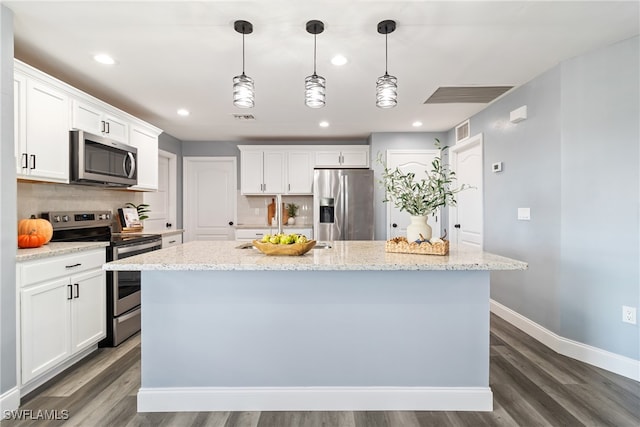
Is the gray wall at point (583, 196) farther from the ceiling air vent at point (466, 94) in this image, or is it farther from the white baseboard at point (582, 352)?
the ceiling air vent at point (466, 94)

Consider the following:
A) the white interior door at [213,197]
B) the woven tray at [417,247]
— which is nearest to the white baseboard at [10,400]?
the woven tray at [417,247]

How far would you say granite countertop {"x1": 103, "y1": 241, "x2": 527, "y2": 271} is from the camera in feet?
5.82

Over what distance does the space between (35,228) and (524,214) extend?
4032 mm

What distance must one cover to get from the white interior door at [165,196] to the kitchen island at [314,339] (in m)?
3.49

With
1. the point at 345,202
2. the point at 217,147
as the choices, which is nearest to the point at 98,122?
the point at 217,147

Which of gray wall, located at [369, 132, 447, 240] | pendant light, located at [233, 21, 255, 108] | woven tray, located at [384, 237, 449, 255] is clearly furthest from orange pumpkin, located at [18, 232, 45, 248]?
gray wall, located at [369, 132, 447, 240]

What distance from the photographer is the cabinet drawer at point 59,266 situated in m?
2.13

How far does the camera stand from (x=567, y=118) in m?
2.78

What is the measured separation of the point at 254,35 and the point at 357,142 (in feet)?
11.7

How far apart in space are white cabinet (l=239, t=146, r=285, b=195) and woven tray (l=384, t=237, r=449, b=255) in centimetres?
343

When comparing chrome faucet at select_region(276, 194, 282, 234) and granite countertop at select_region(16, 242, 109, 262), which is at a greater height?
chrome faucet at select_region(276, 194, 282, 234)

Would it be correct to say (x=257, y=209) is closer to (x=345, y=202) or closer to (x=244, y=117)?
(x=345, y=202)

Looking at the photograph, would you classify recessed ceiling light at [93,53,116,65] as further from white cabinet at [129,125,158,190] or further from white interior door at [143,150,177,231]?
white interior door at [143,150,177,231]

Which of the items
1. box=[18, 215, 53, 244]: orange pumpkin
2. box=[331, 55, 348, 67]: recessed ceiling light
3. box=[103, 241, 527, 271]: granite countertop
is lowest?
box=[103, 241, 527, 271]: granite countertop
